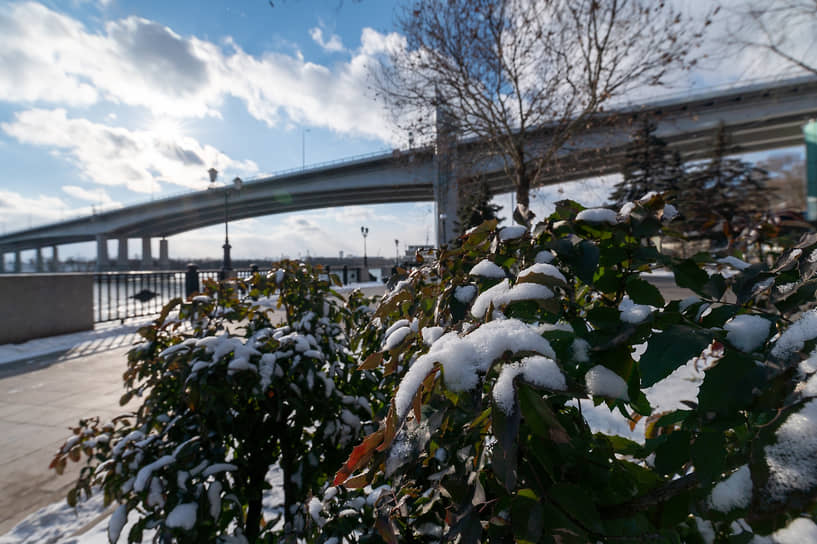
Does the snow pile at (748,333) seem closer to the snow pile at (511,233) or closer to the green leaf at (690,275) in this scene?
the green leaf at (690,275)

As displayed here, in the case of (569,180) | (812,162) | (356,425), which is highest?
(812,162)

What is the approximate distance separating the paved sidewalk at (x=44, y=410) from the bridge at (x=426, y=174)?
355 inches

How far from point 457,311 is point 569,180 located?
1488 centimetres

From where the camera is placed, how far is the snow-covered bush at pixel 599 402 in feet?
1.48

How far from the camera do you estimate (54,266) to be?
131ft

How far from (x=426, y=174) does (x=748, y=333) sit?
2561 centimetres

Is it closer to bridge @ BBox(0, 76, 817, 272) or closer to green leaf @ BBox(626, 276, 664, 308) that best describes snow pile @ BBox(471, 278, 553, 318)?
green leaf @ BBox(626, 276, 664, 308)

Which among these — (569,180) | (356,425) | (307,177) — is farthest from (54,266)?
(356,425)

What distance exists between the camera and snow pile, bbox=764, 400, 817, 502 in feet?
1.21

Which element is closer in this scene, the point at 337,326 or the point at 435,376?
the point at 435,376

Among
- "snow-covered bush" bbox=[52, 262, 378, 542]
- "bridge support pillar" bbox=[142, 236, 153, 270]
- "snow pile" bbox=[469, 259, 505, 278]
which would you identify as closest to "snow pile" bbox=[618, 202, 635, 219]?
"snow pile" bbox=[469, 259, 505, 278]

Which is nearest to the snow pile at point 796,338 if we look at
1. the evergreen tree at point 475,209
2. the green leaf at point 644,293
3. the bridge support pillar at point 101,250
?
the green leaf at point 644,293

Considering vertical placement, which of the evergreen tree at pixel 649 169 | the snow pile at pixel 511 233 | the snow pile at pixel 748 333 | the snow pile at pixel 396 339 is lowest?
the snow pile at pixel 396 339

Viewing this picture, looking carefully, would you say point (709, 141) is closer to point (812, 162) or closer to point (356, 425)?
point (812, 162)
